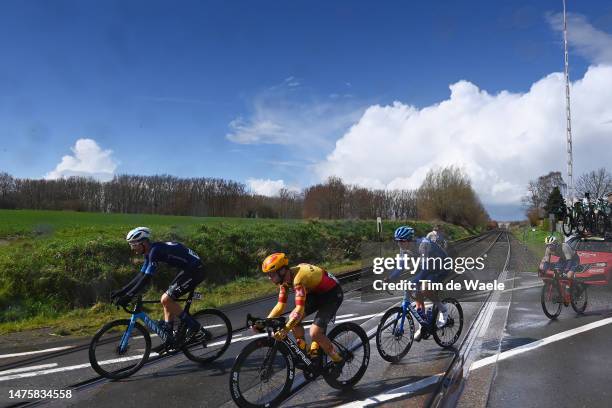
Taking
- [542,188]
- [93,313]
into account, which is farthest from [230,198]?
[93,313]

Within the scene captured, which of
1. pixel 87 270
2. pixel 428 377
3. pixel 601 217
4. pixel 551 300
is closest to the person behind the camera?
pixel 428 377

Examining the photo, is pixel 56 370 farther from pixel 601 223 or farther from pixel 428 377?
pixel 601 223

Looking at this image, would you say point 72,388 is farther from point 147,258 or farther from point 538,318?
point 538,318

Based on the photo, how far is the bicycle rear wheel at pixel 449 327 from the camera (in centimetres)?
731

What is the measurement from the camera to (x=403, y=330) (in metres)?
6.93

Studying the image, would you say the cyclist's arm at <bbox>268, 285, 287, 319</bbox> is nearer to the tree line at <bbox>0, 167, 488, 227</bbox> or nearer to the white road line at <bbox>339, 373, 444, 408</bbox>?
the white road line at <bbox>339, 373, 444, 408</bbox>

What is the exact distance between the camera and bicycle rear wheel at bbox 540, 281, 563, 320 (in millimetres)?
9531

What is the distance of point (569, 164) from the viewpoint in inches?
584

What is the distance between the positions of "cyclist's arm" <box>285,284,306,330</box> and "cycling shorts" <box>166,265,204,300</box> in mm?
2343

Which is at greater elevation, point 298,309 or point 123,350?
point 298,309

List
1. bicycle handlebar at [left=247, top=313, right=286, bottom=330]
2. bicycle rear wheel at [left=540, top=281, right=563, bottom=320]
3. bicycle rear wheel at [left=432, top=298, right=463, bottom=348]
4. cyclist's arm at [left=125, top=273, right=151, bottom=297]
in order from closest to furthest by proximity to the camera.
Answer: bicycle handlebar at [left=247, top=313, right=286, bottom=330], cyclist's arm at [left=125, top=273, right=151, bottom=297], bicycle rear wheel at [left=432, top=298, right=463, bottom=348], bicycle rear wheel at [left=540, top=281, right=563, bottom=320]

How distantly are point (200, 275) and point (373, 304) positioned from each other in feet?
19.7

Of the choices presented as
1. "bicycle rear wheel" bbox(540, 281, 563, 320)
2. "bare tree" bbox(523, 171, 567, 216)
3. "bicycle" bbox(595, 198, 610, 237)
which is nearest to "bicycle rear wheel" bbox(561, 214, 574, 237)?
"bicycle" bbox(595, 198, 610, 237)

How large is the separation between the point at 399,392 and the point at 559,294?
608 centimetres
